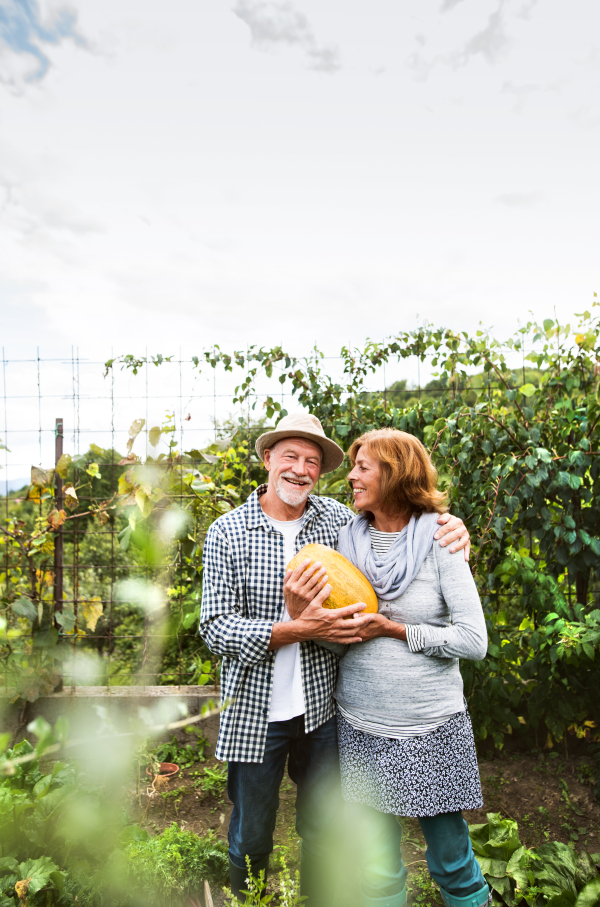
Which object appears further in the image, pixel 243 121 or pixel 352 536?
pixel 243 121

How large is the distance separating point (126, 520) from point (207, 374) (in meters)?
1.12

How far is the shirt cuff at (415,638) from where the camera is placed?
1703mm

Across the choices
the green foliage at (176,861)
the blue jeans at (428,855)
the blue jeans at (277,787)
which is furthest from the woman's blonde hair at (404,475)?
the green foliage at (176,861)

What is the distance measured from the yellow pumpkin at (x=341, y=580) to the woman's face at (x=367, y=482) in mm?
201

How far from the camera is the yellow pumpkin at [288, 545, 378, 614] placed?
1705 mm

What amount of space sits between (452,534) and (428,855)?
1027 millimetres

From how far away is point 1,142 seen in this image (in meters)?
1.09

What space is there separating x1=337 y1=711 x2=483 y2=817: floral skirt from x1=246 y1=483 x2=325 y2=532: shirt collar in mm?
749

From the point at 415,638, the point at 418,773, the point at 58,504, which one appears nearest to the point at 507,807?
the point at 418,773

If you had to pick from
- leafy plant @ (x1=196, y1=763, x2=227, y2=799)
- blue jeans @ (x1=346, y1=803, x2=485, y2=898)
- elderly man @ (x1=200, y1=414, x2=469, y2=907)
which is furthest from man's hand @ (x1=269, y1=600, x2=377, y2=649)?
leafy plant @ (x1=196, y1=763, x2=227, y2=799)

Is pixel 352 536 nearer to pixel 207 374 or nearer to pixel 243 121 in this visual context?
pixel 243 121

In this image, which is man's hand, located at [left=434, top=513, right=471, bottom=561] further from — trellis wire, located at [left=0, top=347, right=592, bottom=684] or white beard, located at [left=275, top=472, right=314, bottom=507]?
trellis wire, located at [left=0, top=347, right=592, bottom=684]

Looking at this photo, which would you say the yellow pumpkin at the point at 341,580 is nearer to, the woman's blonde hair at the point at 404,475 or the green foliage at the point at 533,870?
the woman's blonde hair at the point at 404,475

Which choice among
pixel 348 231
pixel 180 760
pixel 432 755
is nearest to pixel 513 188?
pixel 348 231
